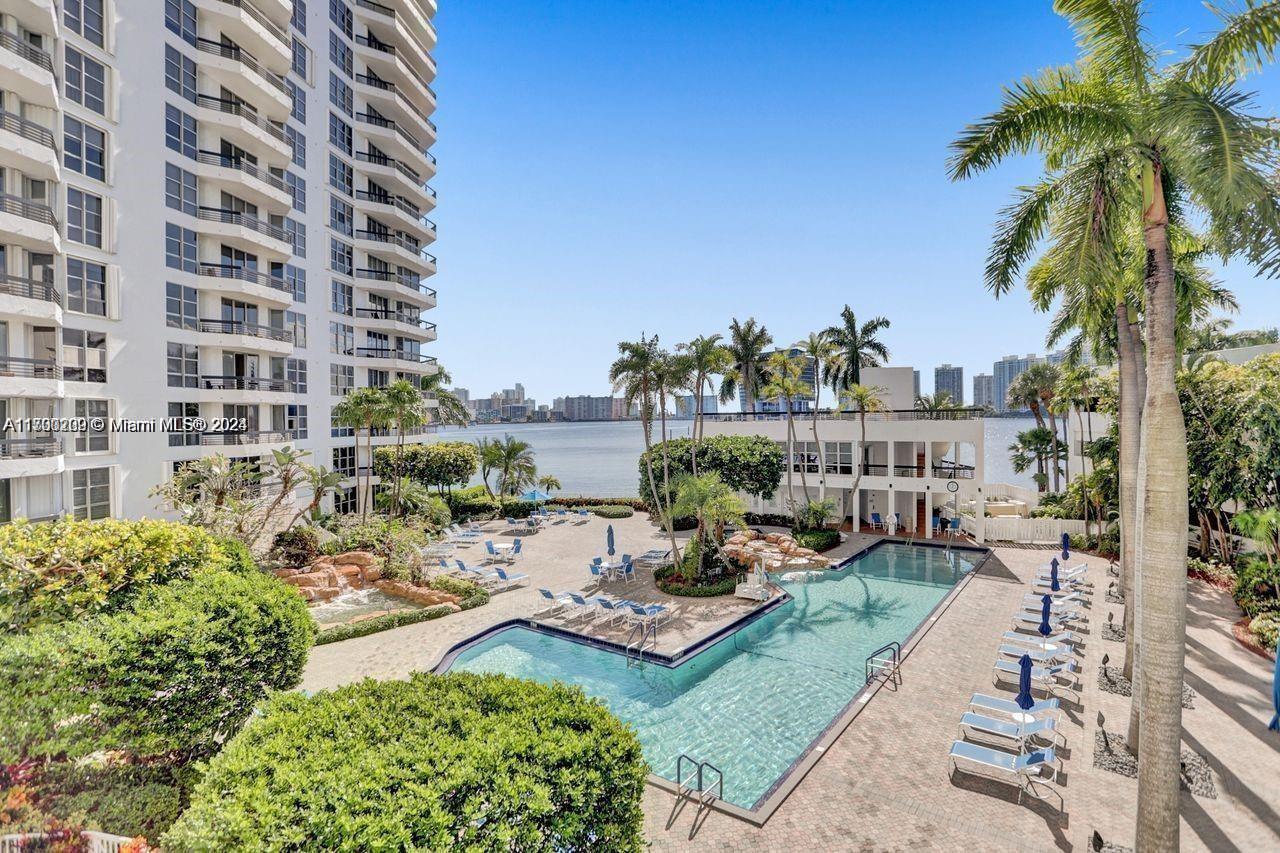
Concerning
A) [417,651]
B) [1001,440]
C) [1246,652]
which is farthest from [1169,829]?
[1001,440]

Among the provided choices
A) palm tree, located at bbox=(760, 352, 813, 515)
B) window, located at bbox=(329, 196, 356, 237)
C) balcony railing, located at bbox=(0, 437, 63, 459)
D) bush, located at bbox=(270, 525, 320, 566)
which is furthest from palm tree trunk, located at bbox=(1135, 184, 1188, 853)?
window, located at bbox=(329, 196, 356, 237)

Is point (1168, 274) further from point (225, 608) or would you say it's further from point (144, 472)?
point (144, 472)

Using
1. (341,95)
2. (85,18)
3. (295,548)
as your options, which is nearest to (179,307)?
(85,18)

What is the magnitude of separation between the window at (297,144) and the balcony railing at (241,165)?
10.7ft

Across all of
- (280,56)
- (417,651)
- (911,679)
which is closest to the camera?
(911,679)

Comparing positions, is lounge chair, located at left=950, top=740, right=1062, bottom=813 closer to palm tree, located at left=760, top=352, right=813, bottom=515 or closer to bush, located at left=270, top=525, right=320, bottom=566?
palm tree, located at left=760, top=352, right=813, bottom=515

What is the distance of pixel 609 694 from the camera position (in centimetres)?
1296

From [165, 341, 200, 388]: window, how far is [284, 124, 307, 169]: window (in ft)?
43.9

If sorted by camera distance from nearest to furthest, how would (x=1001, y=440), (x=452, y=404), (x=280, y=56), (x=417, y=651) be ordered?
(x=417, y=651) → (x=280, y=56) → (x=452, y=404) → (x=1001, y=440)

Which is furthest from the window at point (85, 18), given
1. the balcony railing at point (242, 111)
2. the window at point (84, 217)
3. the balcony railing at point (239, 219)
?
the balcony railing at point (239, 219)

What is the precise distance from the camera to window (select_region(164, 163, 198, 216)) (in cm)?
2294

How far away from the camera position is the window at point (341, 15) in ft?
111

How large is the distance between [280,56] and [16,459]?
22.6m

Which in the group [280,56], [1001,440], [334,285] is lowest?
[1001,440]
